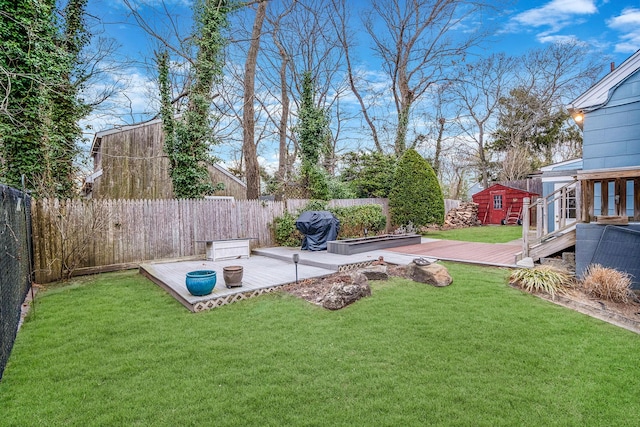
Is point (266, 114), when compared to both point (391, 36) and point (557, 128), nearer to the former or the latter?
point (391, 36)

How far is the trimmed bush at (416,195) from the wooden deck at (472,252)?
316cm

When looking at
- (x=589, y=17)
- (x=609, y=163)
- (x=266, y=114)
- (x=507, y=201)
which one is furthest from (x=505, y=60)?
(x=609, y=163)

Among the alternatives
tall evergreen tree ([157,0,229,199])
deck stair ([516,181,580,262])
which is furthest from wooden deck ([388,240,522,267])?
tall evergreen tree ([157,0,229,199])

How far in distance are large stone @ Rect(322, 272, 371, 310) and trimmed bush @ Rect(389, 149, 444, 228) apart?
8878mm

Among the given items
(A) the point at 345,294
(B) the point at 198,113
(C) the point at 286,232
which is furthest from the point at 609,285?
(B) the point at 198,113

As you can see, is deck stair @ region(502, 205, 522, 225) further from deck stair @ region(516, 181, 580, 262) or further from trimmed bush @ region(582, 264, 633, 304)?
trimmed bush @ region(582, 264, 633, 304)

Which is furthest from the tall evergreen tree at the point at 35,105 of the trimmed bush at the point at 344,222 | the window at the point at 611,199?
the window at the point at 611,199

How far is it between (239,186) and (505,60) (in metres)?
20.0

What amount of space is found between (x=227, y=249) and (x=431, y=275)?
523 centimetres

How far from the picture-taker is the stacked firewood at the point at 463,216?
59.8ft

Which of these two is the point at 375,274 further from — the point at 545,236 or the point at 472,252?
the point at 472,252

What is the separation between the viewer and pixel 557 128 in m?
23.0

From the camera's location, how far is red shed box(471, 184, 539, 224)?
18.1m

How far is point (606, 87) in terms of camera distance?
6.17 meters
